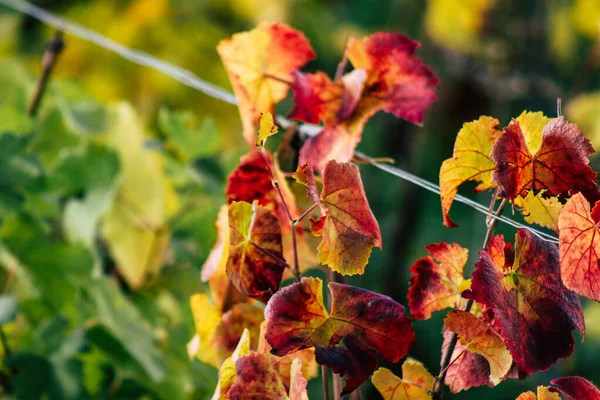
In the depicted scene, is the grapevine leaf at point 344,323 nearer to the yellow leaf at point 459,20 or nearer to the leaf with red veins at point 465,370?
the leaf with red veins at point 465,370

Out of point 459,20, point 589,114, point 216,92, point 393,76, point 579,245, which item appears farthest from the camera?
point 459,20

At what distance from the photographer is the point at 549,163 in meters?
0.38

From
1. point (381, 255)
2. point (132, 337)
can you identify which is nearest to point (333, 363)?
point (132, 337)

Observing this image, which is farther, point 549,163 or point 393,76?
point 393,76

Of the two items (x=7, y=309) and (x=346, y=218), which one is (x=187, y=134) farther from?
(x=346, y=218)

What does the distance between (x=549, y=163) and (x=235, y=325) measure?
0.84 feet

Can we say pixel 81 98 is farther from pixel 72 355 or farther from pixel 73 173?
pixel 72 355

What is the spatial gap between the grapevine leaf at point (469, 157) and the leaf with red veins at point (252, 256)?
0.36 ft

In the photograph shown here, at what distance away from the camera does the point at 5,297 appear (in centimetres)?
75

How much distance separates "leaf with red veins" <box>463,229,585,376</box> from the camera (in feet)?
1.18

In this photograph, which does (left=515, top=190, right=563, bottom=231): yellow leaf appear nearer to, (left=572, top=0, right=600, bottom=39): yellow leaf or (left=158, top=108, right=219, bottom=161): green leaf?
(left=158, top=108, right=219, bottom=161): green leaf

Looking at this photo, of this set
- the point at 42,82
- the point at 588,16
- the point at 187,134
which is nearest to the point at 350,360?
the point at 187,134

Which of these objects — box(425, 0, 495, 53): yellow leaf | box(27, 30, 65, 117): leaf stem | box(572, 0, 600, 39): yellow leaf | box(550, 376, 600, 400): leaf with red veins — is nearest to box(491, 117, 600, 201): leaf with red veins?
box(550, 376, 600, 400): leaf with red veins

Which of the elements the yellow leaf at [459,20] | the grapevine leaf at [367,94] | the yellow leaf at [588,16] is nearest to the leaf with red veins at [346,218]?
the grapevine leaf at [367,94]
